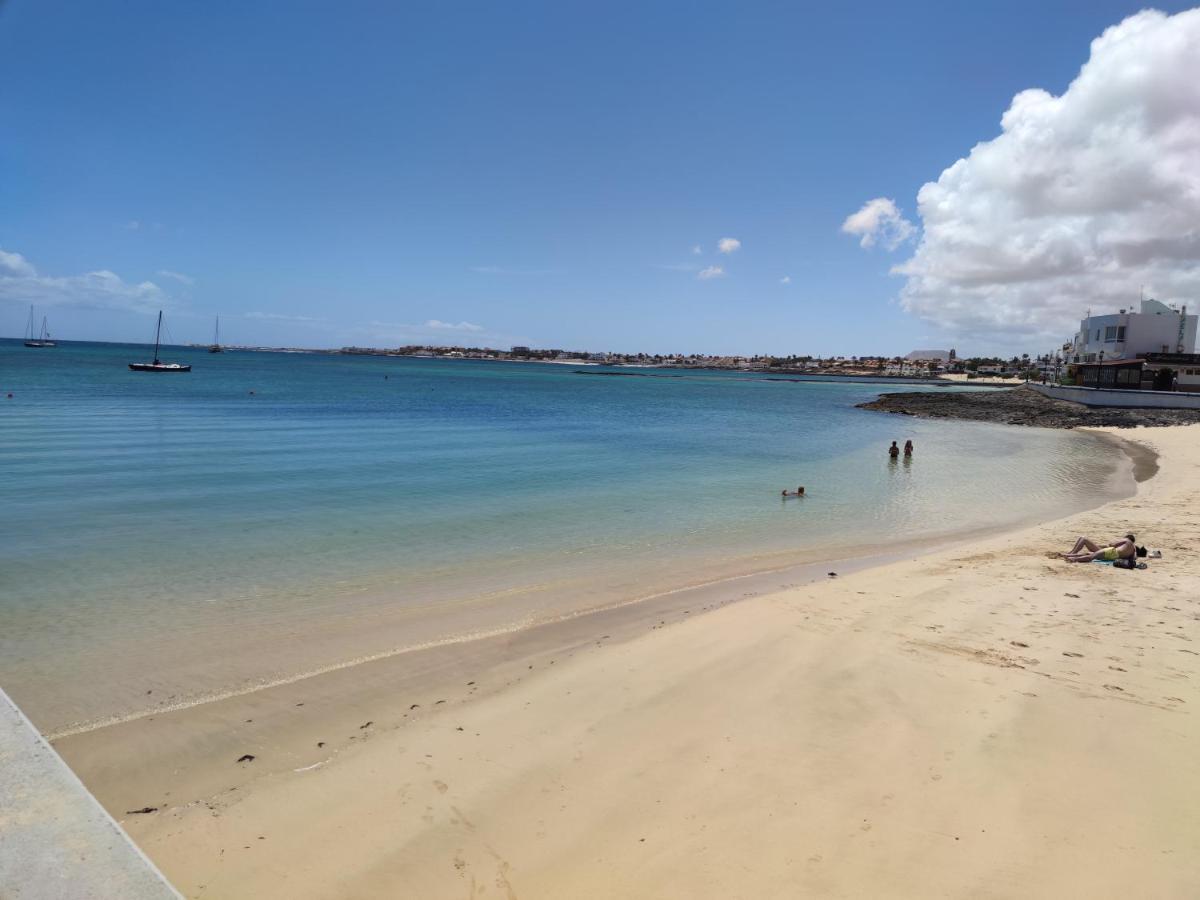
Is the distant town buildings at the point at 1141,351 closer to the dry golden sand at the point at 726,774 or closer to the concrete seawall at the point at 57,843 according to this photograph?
the dry golden sand at the point at 726,774

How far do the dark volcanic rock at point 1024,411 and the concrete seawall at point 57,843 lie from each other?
185ft

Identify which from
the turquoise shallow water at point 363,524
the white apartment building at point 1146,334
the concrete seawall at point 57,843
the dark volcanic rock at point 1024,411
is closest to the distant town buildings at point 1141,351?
the white apartment building at point 1146,334

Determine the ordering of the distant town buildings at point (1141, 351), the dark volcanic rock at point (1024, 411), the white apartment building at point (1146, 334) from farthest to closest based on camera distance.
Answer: the white apartment building at point (1146, 334) → the distant town buildings at point (1141, 351) → the dark volcanic rock at point (1024, 411)

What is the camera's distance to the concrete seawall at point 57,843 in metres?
2.06

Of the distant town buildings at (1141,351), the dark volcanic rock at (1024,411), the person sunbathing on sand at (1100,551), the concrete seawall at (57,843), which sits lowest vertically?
the person sunbathing on sand at (1100,551)

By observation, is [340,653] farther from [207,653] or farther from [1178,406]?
[1178,406]

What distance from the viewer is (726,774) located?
16.7 feet

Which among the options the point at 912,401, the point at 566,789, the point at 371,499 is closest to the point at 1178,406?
the point at 912,401

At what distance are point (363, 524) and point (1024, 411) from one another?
5988cm

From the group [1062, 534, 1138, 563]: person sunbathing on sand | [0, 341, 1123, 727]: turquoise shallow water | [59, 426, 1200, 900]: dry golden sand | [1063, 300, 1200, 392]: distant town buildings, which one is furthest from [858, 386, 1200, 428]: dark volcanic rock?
[59, 426, 1200, 900]: dry golden sand

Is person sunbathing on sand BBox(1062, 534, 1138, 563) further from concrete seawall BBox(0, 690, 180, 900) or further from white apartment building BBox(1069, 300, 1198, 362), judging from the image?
white apartment building BBox(1069, 300, 1198, 362)

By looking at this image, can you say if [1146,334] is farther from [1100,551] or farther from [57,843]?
[57,843]

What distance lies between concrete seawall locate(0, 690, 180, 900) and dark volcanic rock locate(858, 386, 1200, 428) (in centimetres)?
5625

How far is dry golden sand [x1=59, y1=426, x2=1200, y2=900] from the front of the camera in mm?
4078
